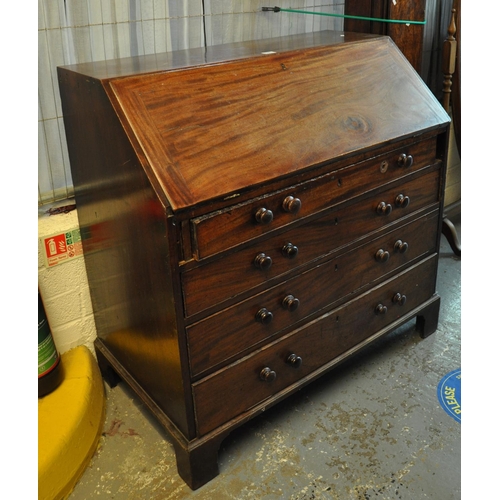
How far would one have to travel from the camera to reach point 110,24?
2.15 m

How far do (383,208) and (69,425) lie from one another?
1.30 m

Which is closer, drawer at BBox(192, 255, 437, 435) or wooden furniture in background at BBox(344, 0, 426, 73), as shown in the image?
drawer at BBox(192, 255, 437, 435)

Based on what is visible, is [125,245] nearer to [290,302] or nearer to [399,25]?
[290,302]

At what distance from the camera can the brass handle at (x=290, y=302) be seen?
1.96m

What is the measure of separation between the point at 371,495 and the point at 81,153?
1.43m

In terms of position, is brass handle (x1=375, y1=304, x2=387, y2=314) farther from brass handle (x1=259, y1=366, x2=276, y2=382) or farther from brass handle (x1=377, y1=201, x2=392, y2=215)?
brass handle (x1=259, y1=366, x2=276, y2=382)

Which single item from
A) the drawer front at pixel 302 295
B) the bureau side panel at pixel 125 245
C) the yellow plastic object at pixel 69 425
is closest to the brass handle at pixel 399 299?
the drawer front at pixel 302 295

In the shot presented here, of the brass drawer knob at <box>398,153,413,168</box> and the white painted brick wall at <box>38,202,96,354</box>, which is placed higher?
the brass drawer knob at <box>398,153,413,168</box>

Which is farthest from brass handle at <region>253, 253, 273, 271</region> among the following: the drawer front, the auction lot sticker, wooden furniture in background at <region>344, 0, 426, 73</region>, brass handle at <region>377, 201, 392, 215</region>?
wooden furniture in background at <region>344, 0, 426, 73</region>

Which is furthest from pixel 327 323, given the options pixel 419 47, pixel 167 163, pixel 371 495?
pixel 419 47

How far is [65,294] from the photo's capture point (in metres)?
2.27

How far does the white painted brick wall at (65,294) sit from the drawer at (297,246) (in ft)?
2.40

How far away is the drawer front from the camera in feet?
5.92

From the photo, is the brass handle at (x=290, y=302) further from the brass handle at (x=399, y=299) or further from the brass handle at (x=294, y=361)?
the brass handle at (x=399, y=299)
